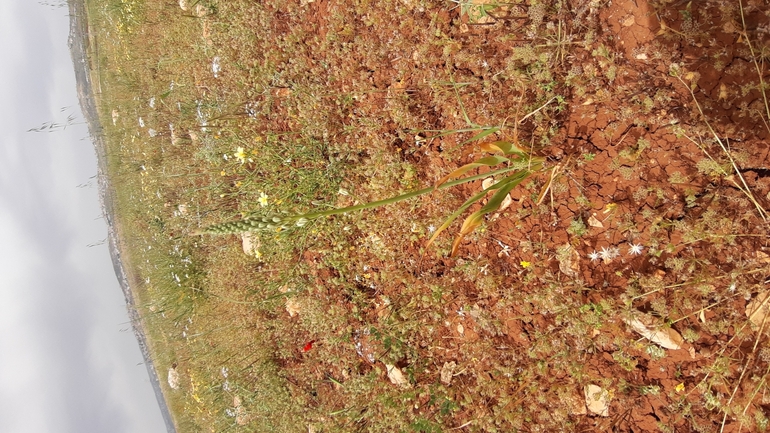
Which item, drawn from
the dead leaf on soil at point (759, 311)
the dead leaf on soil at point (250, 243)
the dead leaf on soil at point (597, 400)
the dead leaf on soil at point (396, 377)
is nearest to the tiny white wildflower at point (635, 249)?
the dead leaf on soil at point (759, 311)

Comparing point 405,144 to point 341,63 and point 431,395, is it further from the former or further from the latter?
point 431,395

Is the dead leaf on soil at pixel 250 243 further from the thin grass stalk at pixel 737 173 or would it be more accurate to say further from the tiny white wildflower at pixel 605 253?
the thin grass stalk at pixel 737 173

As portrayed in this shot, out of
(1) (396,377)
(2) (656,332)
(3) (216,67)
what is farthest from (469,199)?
(3) (216,67)

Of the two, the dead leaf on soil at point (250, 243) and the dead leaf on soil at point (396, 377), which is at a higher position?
the dead leaf on soil at point (250, 243)

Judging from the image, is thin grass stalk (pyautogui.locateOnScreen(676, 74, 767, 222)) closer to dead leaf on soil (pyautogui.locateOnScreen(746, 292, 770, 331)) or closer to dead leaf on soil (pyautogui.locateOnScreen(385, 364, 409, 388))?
dead leaf on soil (pyautogui.locateOnScreen(746, 292, 770, 331))

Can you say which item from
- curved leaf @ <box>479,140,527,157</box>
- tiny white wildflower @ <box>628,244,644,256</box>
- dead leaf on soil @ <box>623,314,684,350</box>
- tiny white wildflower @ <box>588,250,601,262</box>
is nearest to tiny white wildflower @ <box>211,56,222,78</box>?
curved leaf @ <box>479,140,527,157</box>
